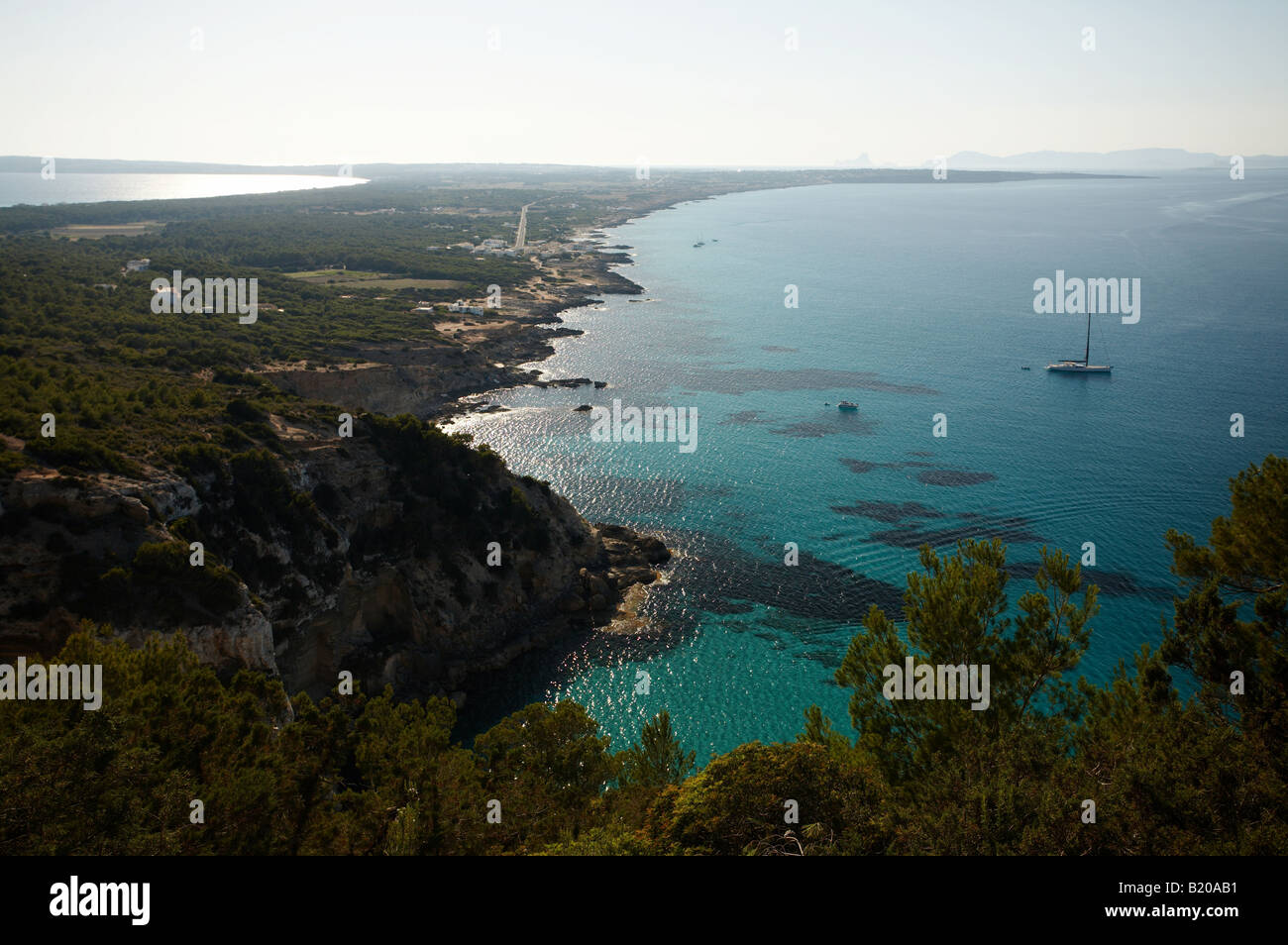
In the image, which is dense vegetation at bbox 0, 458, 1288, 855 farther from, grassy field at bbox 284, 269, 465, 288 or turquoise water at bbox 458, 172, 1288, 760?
grassy field at bbox 284, 269, 465, 288

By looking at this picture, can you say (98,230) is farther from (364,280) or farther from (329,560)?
(329,560)

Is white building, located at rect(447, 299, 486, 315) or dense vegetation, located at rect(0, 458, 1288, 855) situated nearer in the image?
dense vegetation, located at rect(0, 458, 1288, 855)

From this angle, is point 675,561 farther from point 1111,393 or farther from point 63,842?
point 1111,393

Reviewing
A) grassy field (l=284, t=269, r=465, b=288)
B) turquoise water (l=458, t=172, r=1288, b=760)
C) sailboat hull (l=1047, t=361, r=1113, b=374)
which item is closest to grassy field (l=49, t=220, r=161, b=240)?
grassy field (l=284, t=269, r=465, b=288)
